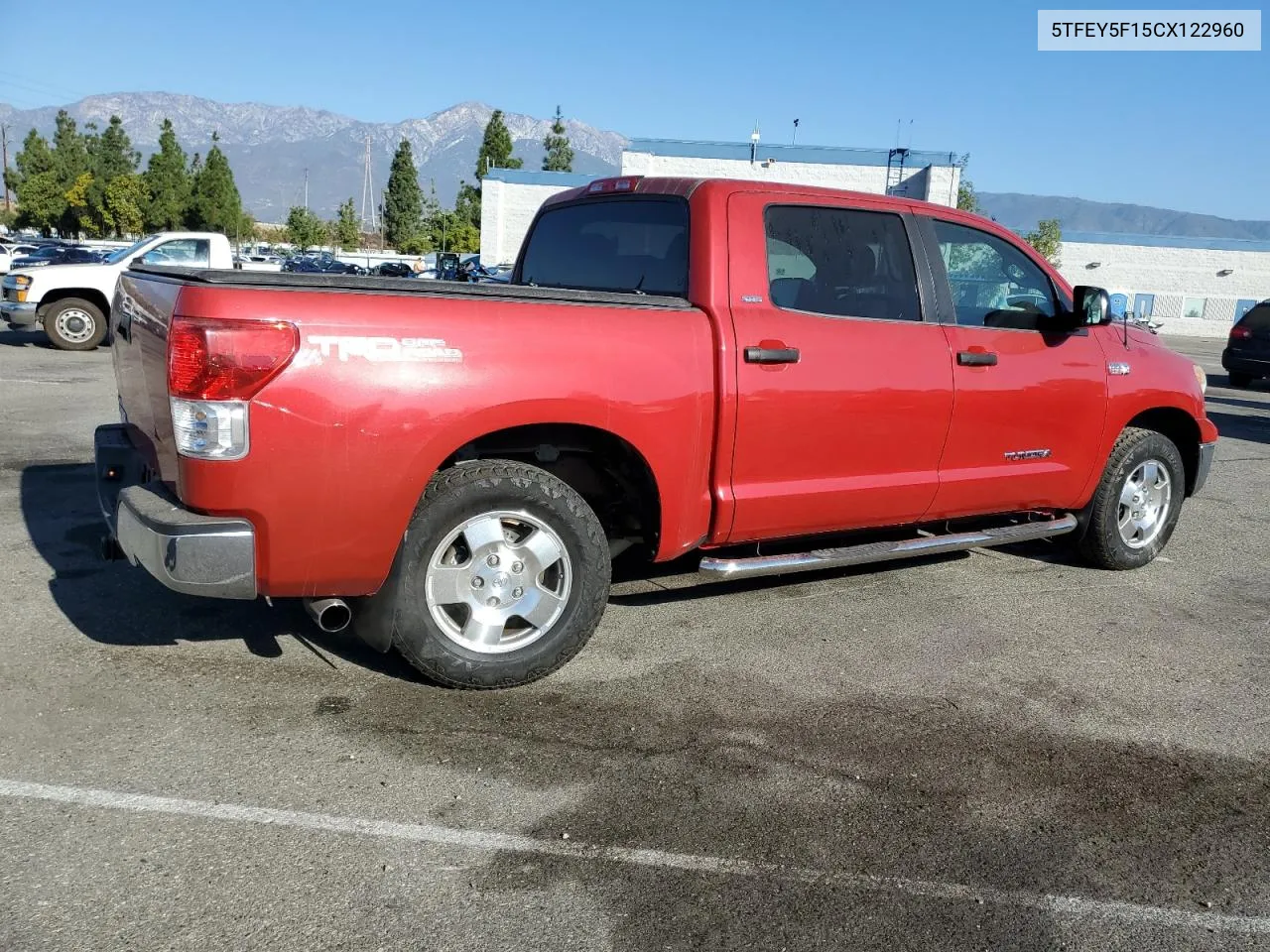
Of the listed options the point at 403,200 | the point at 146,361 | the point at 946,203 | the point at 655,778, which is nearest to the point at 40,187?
the point at 403,200

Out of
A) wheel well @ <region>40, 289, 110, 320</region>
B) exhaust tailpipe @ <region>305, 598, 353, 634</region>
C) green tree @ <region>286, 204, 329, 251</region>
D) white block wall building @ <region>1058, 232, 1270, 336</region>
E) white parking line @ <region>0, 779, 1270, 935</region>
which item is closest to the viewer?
white parking line @ <region>0, 779, 1270, 935</region>

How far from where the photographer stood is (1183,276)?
5431 cm

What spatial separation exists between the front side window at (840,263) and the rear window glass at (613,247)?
0.41m

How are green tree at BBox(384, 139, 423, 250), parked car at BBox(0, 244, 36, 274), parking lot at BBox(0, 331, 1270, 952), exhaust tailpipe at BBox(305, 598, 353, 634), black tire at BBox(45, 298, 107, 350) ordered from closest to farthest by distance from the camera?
parking lot at BBox(0, 331, 1270, 952), exhaust tailpipe at BBox(305, 598, 353, 634), black tire at BBox(45, 298, 107, 350), parked car at BBox(0, 244, 36, 274), green tree at BBox(384, 139, 423, 250)

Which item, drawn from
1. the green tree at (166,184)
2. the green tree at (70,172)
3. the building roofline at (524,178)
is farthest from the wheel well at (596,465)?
the green tree at (70,172)

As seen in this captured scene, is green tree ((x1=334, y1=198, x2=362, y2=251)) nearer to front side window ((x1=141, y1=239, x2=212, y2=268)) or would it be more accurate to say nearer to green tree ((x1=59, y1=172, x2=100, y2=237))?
green tree ((x1=59, y1=172, x2=100, y2=237))

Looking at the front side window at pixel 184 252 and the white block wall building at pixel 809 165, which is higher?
the white block wall building at pixel 809 165

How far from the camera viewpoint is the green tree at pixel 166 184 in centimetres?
6425

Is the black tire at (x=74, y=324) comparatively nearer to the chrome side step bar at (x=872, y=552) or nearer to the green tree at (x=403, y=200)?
the chrome side step bar at (x=872, y=552)

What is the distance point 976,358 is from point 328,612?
3.15 meters

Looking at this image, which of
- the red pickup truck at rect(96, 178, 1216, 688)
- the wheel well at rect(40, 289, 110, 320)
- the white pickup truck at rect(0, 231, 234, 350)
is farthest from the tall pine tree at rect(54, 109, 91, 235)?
the red pickup truck at rect(96, 178, 1216, 688)

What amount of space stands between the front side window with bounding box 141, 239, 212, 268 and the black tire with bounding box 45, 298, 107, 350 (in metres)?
1.26

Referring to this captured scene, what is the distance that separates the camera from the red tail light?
3.18 meters

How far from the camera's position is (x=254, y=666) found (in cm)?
405
